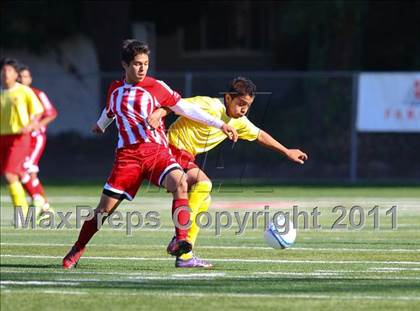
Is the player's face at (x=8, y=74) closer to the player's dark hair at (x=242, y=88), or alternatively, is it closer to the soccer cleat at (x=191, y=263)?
the player's dark hair at (x=242, y=88)

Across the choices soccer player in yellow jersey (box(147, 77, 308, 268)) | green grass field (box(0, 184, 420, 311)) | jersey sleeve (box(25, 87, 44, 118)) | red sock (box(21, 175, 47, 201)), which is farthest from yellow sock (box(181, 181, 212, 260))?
red sock (box(21, 175, 47, 201))

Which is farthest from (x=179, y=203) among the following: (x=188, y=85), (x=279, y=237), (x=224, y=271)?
(x=188, y=85)

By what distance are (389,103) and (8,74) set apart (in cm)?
1136

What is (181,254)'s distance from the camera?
32.2 feet

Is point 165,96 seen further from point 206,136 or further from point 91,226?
point 91,226

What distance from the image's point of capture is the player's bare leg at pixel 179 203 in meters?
9.82

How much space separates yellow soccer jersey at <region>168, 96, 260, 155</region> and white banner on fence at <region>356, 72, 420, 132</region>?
1357 cm

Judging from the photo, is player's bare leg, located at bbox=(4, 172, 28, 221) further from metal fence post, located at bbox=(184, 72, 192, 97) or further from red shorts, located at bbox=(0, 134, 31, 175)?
metal fence post, located at bbox=(184, 72, 192, 97)

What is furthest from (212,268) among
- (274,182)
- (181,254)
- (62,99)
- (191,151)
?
(62,99)

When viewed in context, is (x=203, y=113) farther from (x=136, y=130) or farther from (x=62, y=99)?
(x=62, y=99)

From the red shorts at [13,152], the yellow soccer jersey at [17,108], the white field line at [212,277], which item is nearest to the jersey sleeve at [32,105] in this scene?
the yellow soccer jersey at [17,108]

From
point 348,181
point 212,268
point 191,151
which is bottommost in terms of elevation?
point 348,181

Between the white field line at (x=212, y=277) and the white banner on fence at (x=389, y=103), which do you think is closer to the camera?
the white field line at (x=212, y=277)

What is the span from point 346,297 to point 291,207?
377 inches
